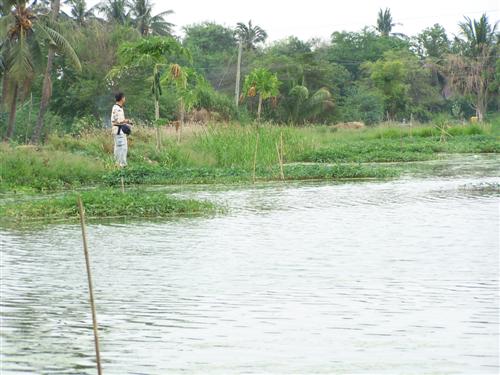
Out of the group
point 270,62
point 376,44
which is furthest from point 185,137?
point 376,44

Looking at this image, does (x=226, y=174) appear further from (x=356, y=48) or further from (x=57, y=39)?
(x=356, y=48)

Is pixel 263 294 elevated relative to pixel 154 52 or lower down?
lower down

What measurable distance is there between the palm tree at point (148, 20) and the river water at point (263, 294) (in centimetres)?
4506

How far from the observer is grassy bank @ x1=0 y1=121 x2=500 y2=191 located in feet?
68.0

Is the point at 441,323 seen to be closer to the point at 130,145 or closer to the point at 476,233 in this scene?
the point at 476,233

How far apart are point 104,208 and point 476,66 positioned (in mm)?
50501

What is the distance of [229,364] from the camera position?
617cm

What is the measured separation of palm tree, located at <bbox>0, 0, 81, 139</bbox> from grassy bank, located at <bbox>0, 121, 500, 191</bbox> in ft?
22.1

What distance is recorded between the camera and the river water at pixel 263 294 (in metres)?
6.35

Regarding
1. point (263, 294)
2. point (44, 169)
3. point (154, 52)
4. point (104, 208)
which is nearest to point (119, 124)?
point (44, 169)

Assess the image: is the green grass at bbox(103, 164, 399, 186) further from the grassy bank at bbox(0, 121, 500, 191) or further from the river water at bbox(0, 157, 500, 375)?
the river water at bbox(0, 157, 500, 375)

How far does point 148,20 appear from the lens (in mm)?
59094

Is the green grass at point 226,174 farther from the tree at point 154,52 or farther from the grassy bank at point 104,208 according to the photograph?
the grassy bank at point 104,208

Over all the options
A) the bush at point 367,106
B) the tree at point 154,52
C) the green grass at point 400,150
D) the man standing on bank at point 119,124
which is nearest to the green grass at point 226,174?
the man standing on bank at point 119,124
